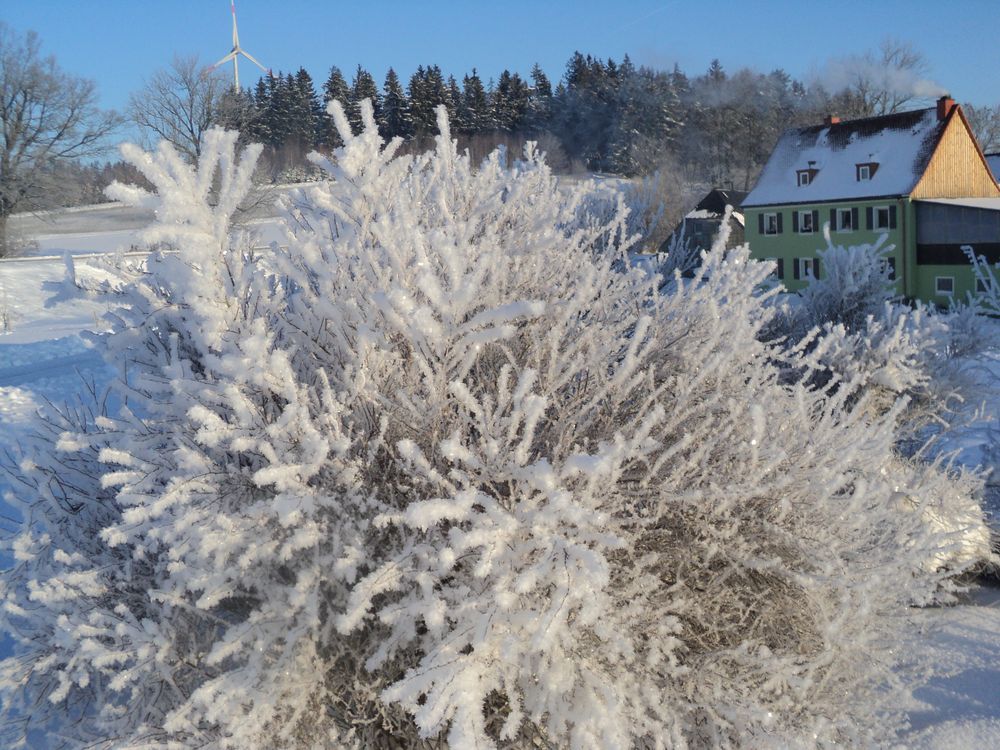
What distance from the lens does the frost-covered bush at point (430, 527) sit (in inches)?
112

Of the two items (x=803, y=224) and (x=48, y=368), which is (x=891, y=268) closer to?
(x=48, y=368)

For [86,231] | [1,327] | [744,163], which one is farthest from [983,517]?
[744,163]

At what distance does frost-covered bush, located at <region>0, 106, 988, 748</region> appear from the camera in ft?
9.31

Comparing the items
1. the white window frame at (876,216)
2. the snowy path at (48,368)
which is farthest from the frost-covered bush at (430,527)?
the white window frame at (876,216)

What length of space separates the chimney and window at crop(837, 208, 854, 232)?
4.81 m

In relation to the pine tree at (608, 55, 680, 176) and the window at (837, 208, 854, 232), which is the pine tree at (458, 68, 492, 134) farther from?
the window at (837, 208, 854, 232)

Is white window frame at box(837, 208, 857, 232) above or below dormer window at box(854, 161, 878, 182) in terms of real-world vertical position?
below

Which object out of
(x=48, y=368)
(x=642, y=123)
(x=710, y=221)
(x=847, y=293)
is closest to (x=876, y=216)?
(x=710, y=221)

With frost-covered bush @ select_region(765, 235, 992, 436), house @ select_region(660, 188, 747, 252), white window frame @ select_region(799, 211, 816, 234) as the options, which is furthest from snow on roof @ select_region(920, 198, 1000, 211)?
frost-covered bush @ select_region(765, 235, 992, 436)

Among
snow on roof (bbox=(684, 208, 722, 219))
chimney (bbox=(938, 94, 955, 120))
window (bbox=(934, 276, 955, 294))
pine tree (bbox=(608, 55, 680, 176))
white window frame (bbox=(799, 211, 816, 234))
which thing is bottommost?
window (bbox=(934, 276, 955, 294))

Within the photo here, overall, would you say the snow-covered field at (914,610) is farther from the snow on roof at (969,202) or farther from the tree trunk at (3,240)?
the snow on roof at (969,202)

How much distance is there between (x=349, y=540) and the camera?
306 cm

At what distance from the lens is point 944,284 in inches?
1075

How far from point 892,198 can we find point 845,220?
2.31 metres
